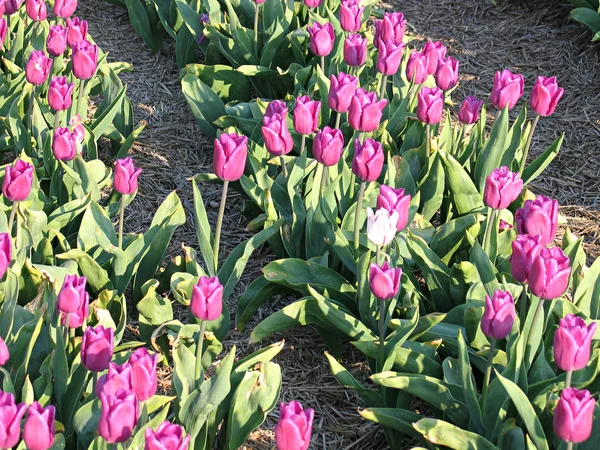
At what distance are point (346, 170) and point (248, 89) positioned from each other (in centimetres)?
103

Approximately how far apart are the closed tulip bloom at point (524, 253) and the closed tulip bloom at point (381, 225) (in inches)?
12.2

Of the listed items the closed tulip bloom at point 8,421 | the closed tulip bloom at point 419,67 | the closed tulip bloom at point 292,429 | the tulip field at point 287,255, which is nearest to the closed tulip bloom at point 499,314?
the tulip field at point 287,255

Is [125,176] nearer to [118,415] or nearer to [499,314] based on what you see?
[118,415]

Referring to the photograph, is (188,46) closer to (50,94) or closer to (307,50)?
(307,50)

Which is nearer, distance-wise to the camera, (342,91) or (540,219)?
(540,219)

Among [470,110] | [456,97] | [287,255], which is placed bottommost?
[456,97]

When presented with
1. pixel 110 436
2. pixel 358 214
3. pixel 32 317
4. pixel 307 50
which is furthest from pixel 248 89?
pixel 110 436

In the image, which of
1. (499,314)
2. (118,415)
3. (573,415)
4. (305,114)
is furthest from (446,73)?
(118,415)

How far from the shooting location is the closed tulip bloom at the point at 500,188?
2.11m

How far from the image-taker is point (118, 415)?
57.0 inches

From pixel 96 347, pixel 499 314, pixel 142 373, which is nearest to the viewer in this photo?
pixel 142 373

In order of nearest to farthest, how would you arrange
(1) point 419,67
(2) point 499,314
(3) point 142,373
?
(3) point 142,373
(2) point 499,314
(1) point 419,67

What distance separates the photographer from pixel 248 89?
3.54 metres

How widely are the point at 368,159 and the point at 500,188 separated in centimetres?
34
